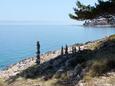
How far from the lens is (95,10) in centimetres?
3809

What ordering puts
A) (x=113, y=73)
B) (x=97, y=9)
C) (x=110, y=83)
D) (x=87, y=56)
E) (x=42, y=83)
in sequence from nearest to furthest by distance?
(x=110, y=83)
(x=113, y=73)
(x=42, y=83)
(x=87, y=56)
(x=97, y=9)

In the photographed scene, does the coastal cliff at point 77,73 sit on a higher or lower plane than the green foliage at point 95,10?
lower

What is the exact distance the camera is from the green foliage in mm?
37531

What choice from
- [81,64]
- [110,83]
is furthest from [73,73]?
[110,83]

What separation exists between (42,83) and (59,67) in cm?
510

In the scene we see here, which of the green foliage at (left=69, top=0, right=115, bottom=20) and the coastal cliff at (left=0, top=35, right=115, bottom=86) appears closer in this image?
the coastal cliff at (left=0, top=35, right=115, bottom=86)

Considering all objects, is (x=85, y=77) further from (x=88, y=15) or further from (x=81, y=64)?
(x=88, y=15)

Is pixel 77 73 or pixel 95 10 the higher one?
pixel 95 10

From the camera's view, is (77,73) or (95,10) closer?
(77,73)

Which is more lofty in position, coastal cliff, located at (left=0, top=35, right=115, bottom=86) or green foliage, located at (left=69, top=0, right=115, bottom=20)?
green foliage, located at (left=69, top=0, right=115, bottom=20)

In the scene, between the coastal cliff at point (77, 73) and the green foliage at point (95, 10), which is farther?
the green foliage at point (95, 10)

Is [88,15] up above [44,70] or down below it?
above

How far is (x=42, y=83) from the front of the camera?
30953 mm

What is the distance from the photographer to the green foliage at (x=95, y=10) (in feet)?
123
